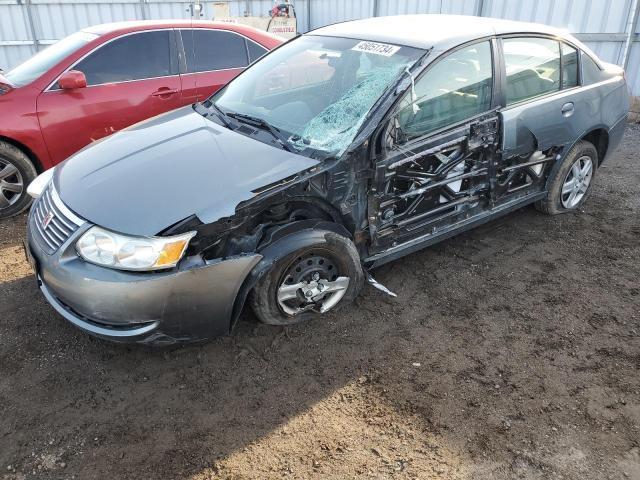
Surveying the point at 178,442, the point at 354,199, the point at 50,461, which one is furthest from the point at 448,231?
the point at 50,461

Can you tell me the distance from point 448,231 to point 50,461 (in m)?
2.72

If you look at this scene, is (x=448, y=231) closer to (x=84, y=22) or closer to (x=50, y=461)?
(x=50, y=461)

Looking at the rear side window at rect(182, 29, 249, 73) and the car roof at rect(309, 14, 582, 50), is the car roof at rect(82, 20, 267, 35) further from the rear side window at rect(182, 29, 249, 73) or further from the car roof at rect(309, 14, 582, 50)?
the car roof at rect(309, 14, 582, 50)

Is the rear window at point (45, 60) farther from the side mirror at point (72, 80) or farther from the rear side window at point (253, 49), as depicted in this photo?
the rear side window at point (253, 49)

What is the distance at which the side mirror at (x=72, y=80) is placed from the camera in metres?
4.52

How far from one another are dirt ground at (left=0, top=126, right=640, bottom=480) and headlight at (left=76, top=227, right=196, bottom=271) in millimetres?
694

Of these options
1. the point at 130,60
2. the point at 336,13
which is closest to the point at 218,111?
the point at 130,60

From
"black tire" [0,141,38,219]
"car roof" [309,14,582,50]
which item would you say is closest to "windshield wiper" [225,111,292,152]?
"car roof" [309,14,582,50]

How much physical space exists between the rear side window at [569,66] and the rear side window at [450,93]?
36.1 inches

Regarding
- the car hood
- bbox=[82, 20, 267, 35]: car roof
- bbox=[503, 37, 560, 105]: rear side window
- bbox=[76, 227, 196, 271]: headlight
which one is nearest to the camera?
bbox=[76, 227, 196, 271]: headlight

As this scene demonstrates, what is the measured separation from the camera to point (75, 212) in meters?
2.69

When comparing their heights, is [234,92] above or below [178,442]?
above

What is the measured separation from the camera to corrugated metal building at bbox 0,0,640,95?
24.1 feet

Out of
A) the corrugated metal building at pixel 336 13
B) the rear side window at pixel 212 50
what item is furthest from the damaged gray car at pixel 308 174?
the corrugated metal building at pixel 336 13
